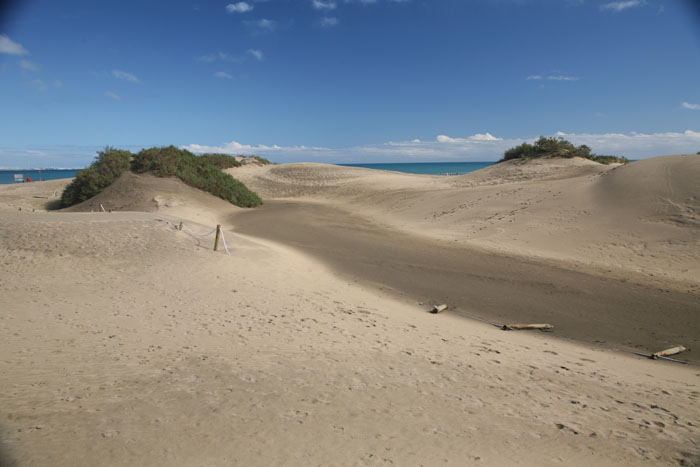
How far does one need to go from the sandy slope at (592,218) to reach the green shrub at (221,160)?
81.0ft

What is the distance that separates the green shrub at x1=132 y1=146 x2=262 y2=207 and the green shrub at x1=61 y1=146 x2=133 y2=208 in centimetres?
99

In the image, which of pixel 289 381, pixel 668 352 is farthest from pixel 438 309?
pixel 289 381

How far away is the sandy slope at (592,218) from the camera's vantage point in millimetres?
10633

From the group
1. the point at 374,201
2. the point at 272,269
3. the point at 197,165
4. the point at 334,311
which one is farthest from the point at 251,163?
the point at 334,311

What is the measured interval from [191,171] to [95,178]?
5.66 m

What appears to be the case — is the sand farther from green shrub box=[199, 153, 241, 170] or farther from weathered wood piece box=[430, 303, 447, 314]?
green shrub box=[199, 153, 241, 170]

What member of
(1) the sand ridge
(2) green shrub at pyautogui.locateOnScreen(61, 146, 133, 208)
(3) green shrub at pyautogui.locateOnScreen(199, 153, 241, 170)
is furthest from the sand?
(3) green shrub at pyautogui.locateOnScreen(199, 153, 241, 170)

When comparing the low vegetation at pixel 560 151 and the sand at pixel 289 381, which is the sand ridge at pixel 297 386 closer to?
the sand at pixel 289 381

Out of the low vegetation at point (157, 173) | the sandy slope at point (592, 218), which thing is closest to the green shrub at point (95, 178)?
the low vegetation at point (157, 173)

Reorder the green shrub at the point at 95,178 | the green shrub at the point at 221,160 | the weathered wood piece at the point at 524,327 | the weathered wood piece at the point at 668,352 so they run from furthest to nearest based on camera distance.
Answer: the green shrub at the point at 221,160
the green shrub at the point at 95,178
the weathered wood piece at the point at 524,327
the weathered wood piece at the point at 668,352

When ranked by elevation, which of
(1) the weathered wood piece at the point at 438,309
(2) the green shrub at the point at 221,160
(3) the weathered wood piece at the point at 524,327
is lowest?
(3) the weathered wood piece at the point at 524,327

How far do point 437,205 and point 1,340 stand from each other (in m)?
19.5

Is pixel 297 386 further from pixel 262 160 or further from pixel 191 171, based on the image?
pixel 262 160

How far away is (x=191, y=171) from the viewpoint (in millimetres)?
25125
